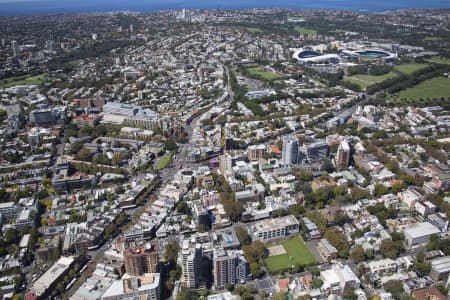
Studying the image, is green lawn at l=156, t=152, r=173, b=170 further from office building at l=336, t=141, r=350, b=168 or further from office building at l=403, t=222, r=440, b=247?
office building at l=403, t=222, r=440, b=247

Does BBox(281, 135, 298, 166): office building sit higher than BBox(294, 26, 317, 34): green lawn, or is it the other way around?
BBox(294, 26, 317, 34): green lawn

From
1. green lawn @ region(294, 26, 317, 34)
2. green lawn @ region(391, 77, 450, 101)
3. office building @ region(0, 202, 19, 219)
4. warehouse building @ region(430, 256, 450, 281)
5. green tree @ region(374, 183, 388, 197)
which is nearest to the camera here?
warehouse building @ region(430, 256, 450, 281)

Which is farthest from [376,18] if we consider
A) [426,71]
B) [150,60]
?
[150,60]

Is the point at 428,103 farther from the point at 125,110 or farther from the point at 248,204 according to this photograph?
the point at 125,110

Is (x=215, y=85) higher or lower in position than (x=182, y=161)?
higher

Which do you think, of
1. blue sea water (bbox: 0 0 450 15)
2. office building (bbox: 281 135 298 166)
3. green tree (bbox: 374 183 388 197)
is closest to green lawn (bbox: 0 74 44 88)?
office building (bbox: 281 135 298 166)

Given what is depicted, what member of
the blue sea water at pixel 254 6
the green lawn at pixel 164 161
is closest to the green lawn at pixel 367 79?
the green lawn at pixel 164 161
